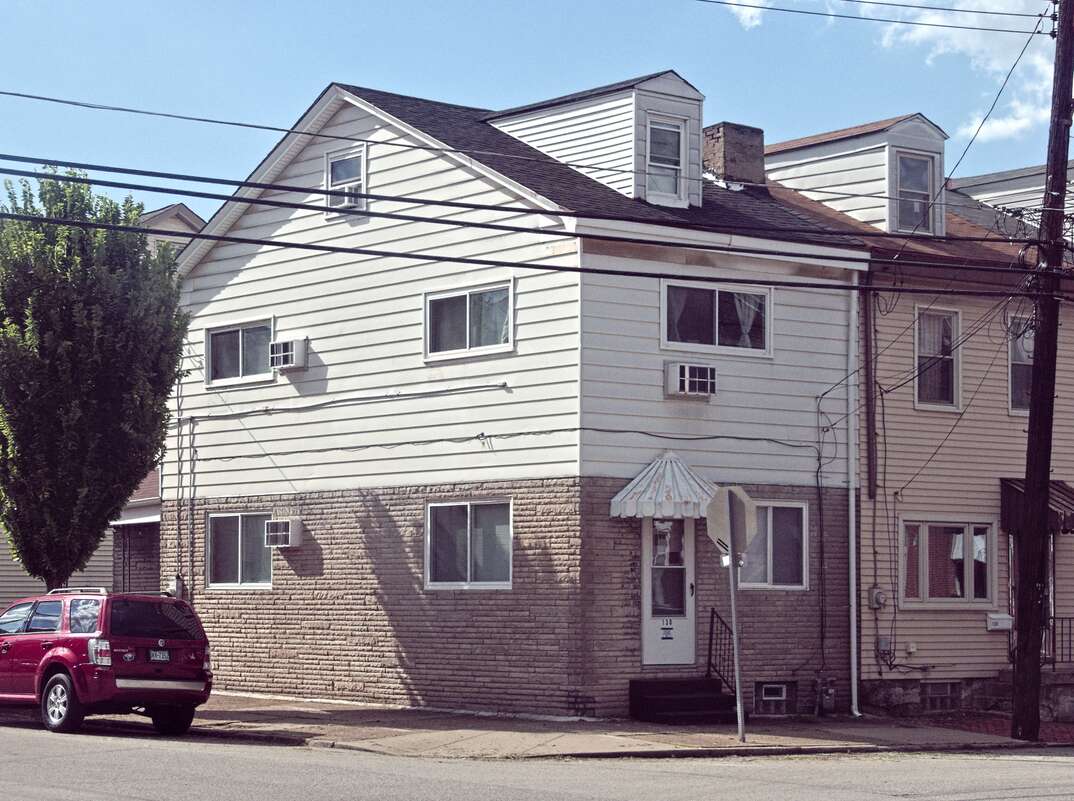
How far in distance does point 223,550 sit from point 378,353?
4662 millimetres

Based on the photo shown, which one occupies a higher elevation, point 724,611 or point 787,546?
point 787,546

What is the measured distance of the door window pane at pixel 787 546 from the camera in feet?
72.8

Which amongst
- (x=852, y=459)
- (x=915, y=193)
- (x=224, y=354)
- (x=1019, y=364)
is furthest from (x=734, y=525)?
(x=224, y=354)

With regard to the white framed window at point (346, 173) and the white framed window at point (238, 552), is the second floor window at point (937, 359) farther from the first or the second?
the white framed window at point (238, 552)

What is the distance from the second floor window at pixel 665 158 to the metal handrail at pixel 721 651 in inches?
243

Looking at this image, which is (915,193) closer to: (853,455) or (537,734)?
(853,455)

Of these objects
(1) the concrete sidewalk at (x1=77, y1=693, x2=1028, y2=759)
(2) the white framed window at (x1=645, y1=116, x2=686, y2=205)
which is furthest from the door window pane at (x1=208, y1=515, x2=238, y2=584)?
(2) the white framed window at (x1=645, y1=116, x2=686, y2=205)

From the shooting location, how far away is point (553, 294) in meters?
21.0

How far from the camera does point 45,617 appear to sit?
19.1m

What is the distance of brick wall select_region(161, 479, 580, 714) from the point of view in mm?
20625

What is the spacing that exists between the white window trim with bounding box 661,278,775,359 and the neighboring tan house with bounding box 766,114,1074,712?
1.76m

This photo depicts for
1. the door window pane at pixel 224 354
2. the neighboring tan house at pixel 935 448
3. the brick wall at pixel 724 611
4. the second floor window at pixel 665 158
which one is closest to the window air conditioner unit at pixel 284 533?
the door window pane at pixel 224 354

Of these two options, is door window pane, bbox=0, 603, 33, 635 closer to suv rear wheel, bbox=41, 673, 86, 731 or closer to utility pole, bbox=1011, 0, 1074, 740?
suv rear wheel, bbox=41, 673, 86, 731

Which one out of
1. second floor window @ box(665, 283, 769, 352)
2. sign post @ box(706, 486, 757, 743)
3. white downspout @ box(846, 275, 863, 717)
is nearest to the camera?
sign post @ box(706, 486, 757, 743)
